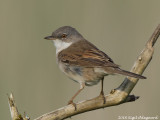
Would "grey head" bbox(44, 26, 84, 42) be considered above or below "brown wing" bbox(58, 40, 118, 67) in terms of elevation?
above

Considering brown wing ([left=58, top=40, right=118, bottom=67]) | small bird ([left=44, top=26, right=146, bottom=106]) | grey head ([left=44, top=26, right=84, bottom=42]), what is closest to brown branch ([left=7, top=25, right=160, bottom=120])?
small bird ([left=44, top=26, right=146, bottom=106])

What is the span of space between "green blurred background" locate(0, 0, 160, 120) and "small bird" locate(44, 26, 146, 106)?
714 millimetres

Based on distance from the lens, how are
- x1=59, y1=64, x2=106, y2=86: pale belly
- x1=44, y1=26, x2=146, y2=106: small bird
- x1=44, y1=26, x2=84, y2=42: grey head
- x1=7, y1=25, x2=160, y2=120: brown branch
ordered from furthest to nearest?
x1=44, y1=26, x2=84, y2=42: grey head < x1=59, y1=64, x2=106, y2=86: pale belly < x1=44, y1=26, x2=146, y2=106: small bird < x1=7, y1=25, x2=160, y2=120: brown branch

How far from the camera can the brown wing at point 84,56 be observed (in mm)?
4121

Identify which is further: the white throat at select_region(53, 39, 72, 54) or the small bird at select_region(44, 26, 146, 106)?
the white throat at select_region(53, 39, 72, 54)

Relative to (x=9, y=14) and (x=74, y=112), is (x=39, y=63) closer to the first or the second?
(x=9, y=14)

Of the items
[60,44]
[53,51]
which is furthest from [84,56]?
[53,51]

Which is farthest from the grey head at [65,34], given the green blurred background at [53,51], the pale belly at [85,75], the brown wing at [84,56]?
the pale belly at [85,75]

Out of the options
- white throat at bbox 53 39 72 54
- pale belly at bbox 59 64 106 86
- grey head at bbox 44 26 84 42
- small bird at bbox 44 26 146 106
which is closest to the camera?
small bird at bbox 44 26 146 106

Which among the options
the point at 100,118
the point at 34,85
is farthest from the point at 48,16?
the point at 100,118

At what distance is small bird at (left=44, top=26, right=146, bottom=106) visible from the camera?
13.1 ft

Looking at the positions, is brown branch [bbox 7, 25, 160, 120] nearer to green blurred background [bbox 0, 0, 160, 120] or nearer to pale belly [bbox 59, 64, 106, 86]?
pale belly [bbox 59, 64, 106, 86]

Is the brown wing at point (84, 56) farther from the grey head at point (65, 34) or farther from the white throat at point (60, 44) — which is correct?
the grey head at point (65, 34)

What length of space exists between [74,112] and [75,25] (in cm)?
389
